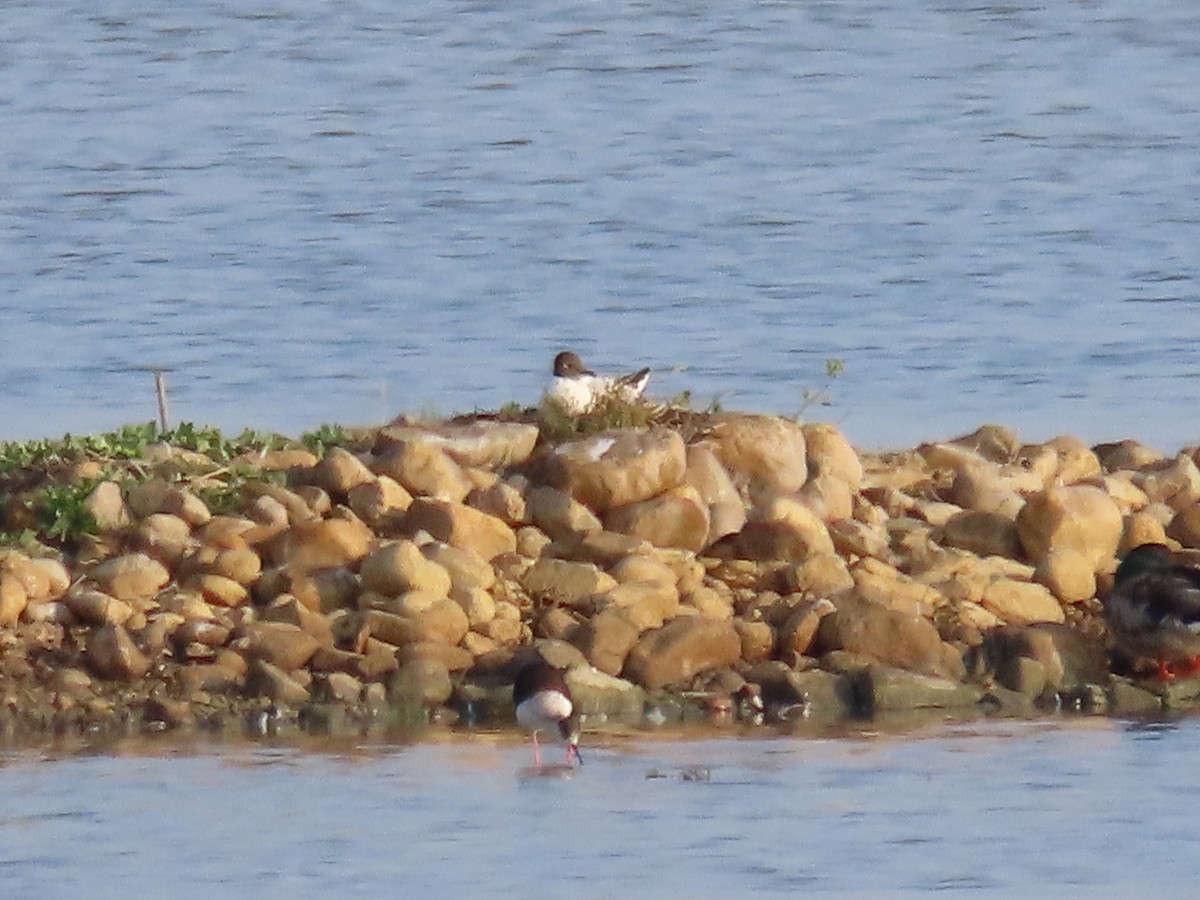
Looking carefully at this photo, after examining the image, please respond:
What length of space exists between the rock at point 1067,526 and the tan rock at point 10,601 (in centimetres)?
429

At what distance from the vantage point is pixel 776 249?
25.6 metres

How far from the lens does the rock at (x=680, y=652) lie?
1388 cm

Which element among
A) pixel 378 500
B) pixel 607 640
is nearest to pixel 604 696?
pixel 607 640

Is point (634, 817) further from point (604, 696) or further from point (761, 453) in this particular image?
point (761, 453)

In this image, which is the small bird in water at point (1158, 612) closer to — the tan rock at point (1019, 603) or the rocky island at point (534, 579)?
the rocky island at point (534, 579)

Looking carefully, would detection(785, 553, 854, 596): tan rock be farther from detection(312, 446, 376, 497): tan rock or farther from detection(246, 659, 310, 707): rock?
detection(246, 659, 310, 707): rock

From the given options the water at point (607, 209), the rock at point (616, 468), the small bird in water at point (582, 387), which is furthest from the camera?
the water at point (607, 209)

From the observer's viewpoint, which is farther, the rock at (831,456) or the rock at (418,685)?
the rock at (831,456)

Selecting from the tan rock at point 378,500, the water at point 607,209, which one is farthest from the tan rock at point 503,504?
the water at point 607,209

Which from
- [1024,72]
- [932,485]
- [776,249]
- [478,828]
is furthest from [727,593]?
[1024,72]

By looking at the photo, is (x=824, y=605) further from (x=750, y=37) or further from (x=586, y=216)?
(x=750, y=37)

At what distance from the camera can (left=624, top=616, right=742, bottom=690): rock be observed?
13.9 meters

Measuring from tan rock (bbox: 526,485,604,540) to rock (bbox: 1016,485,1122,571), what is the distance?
1874 millimetres

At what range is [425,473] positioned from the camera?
1466 centimetres
